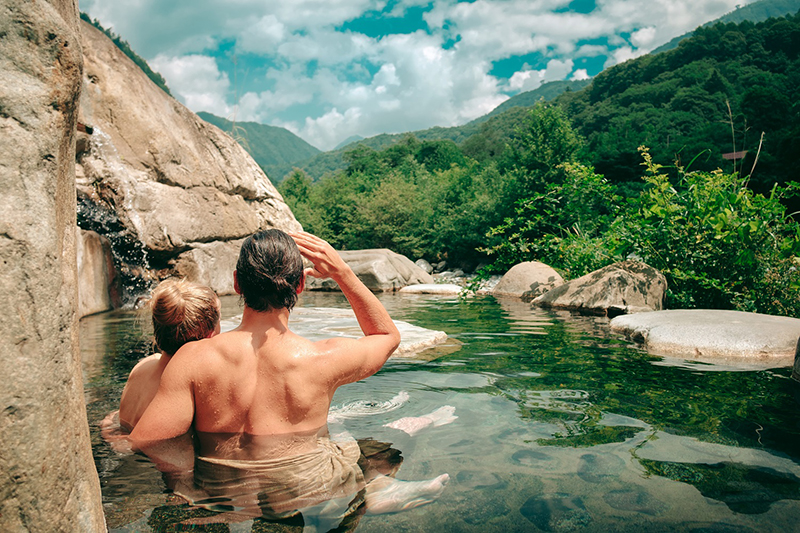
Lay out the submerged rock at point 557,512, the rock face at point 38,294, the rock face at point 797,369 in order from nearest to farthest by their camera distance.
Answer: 1. the rock face at point 38,294
2. the submerged rock at point 557,512
3. the rock face at point 797,369

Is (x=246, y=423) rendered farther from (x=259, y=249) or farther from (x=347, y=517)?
(x=259, y=249)

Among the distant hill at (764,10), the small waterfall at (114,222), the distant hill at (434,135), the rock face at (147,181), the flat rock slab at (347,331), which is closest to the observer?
the flat rock slab at (347,331)

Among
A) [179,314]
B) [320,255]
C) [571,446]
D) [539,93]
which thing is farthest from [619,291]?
[539,93]

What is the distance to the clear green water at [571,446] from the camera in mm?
2309

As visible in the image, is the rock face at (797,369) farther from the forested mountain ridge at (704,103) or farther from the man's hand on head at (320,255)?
the forested mountain ridge at (704,103)

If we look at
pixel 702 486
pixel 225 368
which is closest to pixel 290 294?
pixel 225 368

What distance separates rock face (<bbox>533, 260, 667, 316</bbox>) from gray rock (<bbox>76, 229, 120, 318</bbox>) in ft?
30.1

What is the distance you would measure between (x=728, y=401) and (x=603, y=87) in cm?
6448

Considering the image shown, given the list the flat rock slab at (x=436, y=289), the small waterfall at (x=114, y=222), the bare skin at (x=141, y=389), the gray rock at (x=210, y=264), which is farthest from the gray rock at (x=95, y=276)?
the flat rock slab at (x=436, y=289)

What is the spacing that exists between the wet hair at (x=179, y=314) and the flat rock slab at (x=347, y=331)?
283 cm

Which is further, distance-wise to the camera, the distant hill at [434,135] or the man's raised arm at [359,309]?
the distant hill at [434,135]

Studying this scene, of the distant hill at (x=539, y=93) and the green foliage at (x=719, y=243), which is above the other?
the distant hill at (x=539, y=93)

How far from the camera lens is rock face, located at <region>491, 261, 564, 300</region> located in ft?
40.3

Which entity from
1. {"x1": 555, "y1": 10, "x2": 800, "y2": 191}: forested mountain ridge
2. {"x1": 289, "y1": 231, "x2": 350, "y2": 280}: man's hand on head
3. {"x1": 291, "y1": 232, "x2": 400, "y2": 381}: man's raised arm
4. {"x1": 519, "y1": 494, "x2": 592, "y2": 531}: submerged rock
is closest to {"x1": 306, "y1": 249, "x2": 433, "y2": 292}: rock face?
{"x1": 555, "y1": 10, "x2": 800, "y2": 191}: forested mountain ridge
